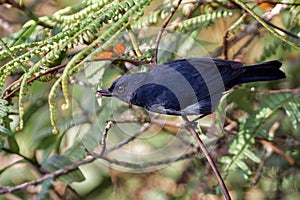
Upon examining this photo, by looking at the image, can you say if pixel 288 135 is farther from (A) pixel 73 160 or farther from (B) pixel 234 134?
(A) pixel 73 160

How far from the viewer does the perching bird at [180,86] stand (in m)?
0.70

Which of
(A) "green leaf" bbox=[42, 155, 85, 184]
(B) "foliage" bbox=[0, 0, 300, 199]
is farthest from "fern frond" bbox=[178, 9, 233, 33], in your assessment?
(A) "green leaf" bbox=[42, 155, 85, 184]

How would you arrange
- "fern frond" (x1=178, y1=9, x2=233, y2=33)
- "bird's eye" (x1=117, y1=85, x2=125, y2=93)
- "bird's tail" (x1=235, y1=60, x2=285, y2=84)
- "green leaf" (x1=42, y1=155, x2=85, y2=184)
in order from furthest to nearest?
"green leaf" (x1=42, y1=155, x2=85, y2=184) → "fern frond" (x1=178, y1=9, x2=233, y2=33) → "bird's tail" (x1=235, y1=60, x2=285, y2=84) → "bird's eye" (x1=117, y1=85, x2=125, y2=93)

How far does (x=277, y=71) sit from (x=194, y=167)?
62cm

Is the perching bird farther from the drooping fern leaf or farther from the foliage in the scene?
the drooping fern leaf

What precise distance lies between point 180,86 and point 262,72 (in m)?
0.17

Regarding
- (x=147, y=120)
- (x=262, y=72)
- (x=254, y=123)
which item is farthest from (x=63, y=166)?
(x=262, y=72)

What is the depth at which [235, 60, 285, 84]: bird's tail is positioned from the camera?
0.88 m

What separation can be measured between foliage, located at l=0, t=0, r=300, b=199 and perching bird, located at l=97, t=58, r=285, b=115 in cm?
4

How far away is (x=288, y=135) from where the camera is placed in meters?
1.43

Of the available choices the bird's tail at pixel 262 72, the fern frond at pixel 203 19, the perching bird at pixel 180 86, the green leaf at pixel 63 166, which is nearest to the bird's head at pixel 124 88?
the perching bird at pixel 180 86

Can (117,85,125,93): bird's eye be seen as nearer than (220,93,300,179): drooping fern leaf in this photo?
Yes

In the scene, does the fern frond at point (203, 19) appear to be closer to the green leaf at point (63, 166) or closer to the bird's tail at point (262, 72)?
the bird's tail at point (262, 72)

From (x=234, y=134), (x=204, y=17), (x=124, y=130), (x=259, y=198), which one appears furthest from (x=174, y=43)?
(x=259, y=198)
